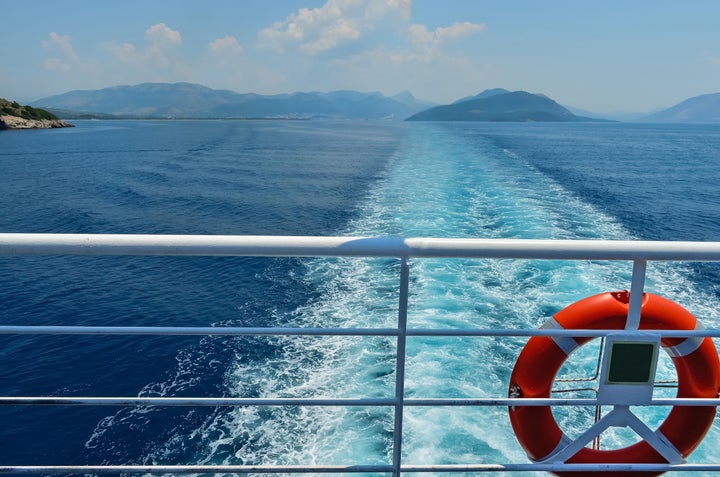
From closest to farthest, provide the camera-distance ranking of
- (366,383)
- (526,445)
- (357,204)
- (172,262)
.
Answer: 1. (526,445)
2. (366,383)
3. (172,262)
4. (357,204)

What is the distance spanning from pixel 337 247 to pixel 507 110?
160584 millimetres

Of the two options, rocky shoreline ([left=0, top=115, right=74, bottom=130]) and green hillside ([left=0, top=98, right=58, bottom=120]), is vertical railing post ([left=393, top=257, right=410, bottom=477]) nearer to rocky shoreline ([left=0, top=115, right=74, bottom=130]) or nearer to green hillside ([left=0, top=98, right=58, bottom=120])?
rocky shoreline ([left=0, top=115, right=74, bottom=130])

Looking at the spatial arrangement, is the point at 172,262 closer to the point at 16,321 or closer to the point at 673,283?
the point at 16,321

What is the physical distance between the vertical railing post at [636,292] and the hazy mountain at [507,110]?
127865 mm

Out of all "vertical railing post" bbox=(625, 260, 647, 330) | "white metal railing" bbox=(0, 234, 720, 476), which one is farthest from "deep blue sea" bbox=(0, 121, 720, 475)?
"white metal railing" bbox=(0, 234, 720, 476)

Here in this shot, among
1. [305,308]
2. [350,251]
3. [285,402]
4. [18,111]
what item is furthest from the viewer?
[18,111]

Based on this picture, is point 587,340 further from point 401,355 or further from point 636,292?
point 401,355

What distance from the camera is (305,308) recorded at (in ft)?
24.9

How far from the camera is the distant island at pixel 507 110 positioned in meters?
132

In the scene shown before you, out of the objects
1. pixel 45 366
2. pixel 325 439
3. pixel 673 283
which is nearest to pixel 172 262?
pixel 45 366

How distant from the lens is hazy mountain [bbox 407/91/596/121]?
132m

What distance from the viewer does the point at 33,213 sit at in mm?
15477

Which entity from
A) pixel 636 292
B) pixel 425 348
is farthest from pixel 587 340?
pixel 425 348

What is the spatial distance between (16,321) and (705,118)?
23932 centimetres
